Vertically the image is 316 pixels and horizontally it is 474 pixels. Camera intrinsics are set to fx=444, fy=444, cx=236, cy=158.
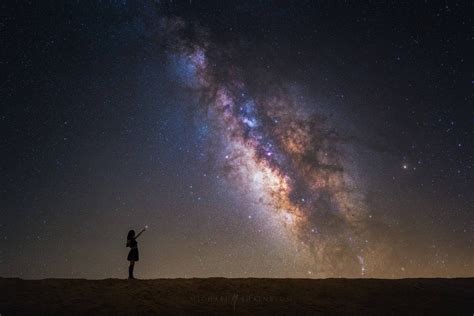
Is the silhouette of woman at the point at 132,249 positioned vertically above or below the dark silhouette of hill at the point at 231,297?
above

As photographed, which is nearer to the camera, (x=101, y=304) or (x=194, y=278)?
(x=101, y=304)

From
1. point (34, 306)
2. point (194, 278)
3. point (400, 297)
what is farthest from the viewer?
point (194, 278)

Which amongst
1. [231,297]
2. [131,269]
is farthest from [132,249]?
[231,297]

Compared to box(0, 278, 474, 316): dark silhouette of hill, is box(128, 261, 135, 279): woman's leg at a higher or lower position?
higher

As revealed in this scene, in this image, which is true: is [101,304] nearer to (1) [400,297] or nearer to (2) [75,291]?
(2) [75,291]

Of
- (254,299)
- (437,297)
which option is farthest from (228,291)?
(437,297)

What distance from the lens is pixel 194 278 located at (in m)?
16.9

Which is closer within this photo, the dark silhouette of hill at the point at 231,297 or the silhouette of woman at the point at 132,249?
the dark silhouette of hill at the point at 231,297

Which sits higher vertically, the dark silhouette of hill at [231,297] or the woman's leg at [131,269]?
the woman's leg at [131,269]

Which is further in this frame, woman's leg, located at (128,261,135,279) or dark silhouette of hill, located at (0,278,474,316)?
woman's leg, located at (128,261,135,279)

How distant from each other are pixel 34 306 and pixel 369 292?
1125cm

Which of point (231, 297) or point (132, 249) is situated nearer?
point (231, 297)

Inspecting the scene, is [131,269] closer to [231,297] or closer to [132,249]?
[132,249]

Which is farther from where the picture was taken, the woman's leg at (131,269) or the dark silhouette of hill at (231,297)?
the woman's leg at (131,269)
